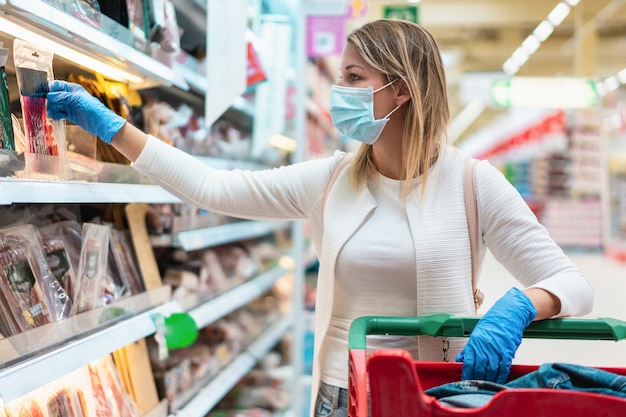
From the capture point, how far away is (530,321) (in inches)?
59.9

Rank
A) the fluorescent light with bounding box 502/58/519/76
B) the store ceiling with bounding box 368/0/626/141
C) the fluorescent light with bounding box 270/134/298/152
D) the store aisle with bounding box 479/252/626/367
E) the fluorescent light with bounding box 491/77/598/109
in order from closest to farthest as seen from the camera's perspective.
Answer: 1. the store aisle with bounding box 479/252/626/367
2. the fluorescent light with bounding box 270/134/298/152
3. the fluorescent light with bounding box 491/77/598/109
4. the store ceiling with bounding box 368/0/626/141
5. the fluorescent light with bounding box 502/58/519/76

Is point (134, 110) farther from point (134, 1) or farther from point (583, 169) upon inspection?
point (583, 169)

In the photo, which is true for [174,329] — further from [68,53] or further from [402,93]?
[402,93]

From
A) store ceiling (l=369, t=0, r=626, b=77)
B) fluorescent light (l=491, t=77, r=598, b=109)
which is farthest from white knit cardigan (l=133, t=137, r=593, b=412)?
fluorescent light (l=491, t=77, r=598, b=109)

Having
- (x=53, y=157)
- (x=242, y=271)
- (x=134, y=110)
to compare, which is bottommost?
(x=242, y=271)

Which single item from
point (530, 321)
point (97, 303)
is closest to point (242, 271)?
point (97, 303)

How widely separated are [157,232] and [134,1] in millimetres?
870

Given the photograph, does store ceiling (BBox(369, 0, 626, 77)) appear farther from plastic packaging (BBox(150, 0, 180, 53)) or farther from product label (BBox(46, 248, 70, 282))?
product label (BBox(46, 248, 70, 282))

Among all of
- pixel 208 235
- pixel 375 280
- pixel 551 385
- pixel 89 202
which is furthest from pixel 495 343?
pixel 208 235

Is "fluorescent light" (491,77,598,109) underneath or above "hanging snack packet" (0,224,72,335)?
above

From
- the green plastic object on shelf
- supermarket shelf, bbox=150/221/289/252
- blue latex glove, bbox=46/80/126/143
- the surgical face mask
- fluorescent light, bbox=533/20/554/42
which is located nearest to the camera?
blue latex glove, bbox=46/80/126/143

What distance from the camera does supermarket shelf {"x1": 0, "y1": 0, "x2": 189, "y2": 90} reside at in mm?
1423

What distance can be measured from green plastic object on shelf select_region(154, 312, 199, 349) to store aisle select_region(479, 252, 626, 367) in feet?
5.36

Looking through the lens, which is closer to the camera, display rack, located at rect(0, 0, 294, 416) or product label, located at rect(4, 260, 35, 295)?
A: display rack, located at rect(0, 0, 294, 416)
